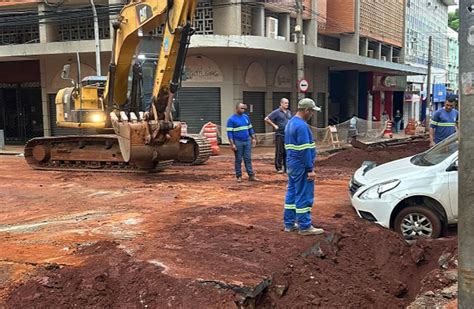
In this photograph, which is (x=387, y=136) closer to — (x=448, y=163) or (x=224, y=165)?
(x=224, y=165)

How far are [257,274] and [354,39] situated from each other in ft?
88.7

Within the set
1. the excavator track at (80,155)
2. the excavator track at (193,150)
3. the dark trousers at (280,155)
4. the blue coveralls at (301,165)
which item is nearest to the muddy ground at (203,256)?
the blue coveralls at (301,165)

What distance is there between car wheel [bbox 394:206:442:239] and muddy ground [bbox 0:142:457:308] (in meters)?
0.23

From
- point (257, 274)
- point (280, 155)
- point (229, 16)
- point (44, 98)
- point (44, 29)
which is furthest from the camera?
point (44, 98)

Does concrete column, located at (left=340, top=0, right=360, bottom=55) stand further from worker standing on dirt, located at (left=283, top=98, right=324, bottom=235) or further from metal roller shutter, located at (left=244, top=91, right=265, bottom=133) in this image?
worker standing on dirt, located at (left=283, top=98, right=324, bottom=235)

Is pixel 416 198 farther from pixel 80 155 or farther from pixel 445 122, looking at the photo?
pixel 80 155

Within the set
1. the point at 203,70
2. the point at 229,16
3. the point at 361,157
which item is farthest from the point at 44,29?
the point at 361,157

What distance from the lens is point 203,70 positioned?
22.1 metres

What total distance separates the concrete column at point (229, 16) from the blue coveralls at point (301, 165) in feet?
49.5

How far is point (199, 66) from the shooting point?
72.6 ft

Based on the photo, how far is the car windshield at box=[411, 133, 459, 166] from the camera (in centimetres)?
732

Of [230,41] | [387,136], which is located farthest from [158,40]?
[387,136]

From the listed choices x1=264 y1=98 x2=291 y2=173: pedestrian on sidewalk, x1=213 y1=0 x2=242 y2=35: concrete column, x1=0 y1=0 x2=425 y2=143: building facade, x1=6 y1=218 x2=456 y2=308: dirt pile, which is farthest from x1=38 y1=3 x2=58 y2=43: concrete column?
x1=6 y1=218 x2=456 y2=308: dirt pile

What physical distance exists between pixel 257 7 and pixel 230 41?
13.8 feet
